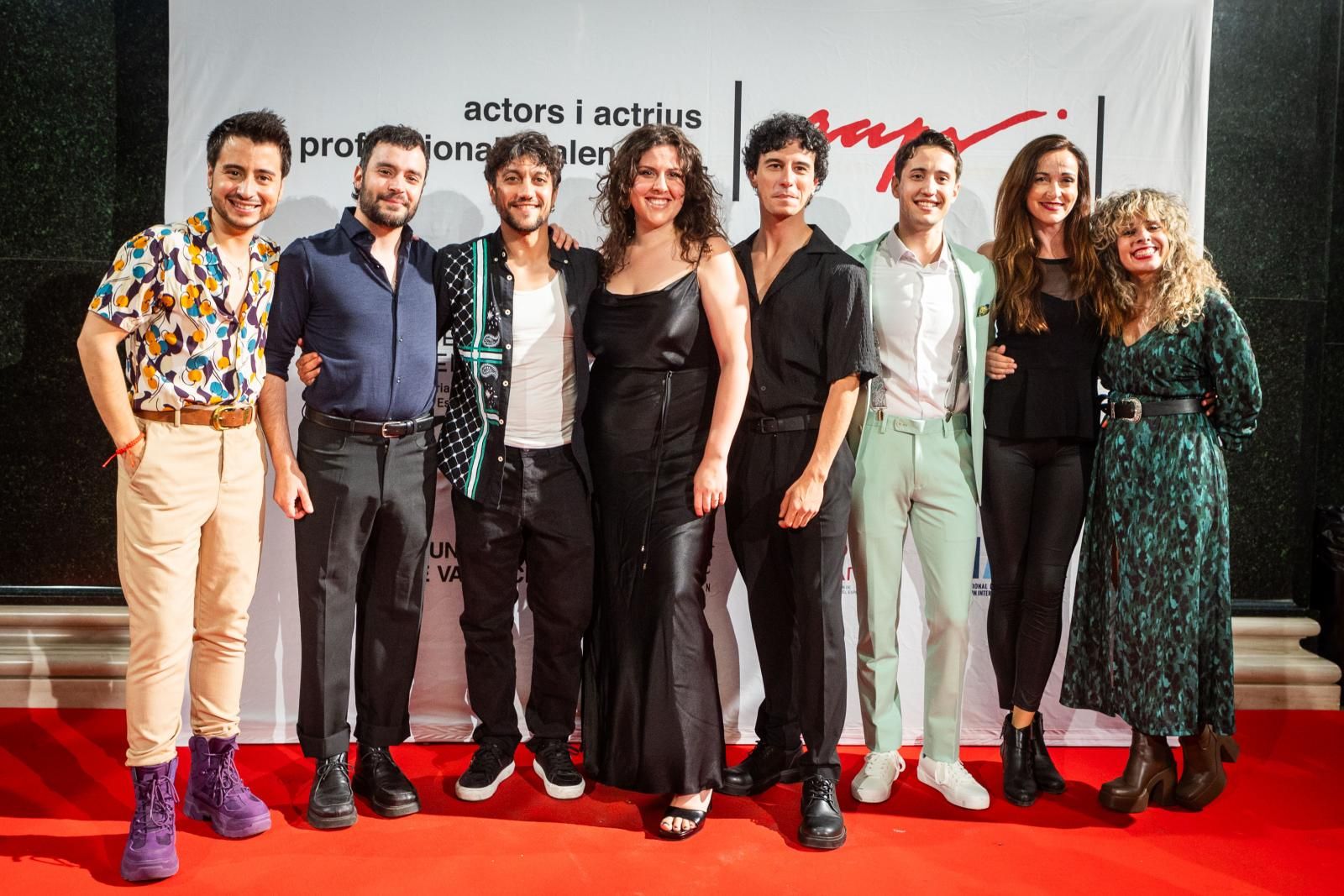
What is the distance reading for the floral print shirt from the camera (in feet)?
8.63

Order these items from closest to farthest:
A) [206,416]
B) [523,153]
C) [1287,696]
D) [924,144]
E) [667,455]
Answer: [206,416] → [667,455] → [523,153] → [924,144] → [1287,696]

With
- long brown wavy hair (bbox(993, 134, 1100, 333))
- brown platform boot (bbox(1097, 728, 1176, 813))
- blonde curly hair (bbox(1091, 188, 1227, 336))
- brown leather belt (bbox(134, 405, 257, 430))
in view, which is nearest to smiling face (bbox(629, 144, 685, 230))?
long brown wavy hair (bbox(993, 134, 1100, 333))

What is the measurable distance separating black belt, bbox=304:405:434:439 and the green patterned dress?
2.17m

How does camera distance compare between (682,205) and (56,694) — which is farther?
(56,694)

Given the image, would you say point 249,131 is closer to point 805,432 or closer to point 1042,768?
point 805,432

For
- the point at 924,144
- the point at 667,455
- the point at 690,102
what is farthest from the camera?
the point at 690,102

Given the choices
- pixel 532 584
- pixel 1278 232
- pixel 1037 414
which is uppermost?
pixel 1278 232

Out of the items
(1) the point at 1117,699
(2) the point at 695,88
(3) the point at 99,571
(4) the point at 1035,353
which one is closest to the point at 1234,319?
(4) the point at 1035,353

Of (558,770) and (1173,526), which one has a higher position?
(1173,526)

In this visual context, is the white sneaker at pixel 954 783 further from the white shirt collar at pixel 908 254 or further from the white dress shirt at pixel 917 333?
the white shirt collar at pixel 908 254

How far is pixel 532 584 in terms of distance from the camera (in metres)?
3.15

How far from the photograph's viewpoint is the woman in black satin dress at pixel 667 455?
281cm

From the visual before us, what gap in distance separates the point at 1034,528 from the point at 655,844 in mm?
1534

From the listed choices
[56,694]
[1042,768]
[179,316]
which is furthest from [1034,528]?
[56,694]
